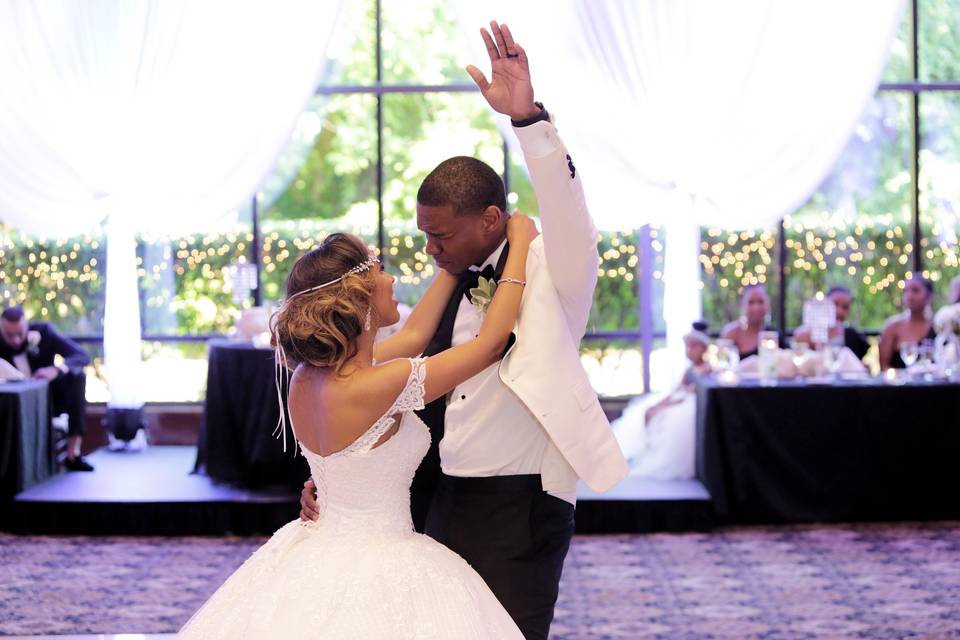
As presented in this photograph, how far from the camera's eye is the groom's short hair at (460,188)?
263cm

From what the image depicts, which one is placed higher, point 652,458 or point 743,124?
point 743,124

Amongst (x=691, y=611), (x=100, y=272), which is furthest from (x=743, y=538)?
(x=100, y=272)

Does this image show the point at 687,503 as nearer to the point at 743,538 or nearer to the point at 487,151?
the point at 743,538

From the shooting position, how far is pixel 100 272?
8.84m

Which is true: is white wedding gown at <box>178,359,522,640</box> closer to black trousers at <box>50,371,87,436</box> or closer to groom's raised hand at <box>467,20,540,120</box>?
groom's raised hand at <box>467,20,540,120</box>

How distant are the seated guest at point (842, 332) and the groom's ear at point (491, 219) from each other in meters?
5.11

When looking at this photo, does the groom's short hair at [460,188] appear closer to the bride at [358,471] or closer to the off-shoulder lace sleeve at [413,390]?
the bride at [358,471]

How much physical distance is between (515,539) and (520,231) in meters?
0.62

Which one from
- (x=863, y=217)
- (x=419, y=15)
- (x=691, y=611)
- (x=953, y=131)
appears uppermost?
(x=419, y=15)

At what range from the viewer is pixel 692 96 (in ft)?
26.0

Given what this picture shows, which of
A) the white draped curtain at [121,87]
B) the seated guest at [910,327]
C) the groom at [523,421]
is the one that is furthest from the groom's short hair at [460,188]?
the white draped curtain at [121,87]

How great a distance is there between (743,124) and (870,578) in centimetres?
347

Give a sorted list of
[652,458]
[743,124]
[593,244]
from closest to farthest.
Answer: [593,244] < [652,458] < [743,124]

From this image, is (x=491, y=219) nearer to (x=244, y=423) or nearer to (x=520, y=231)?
(x=520, y=231)
